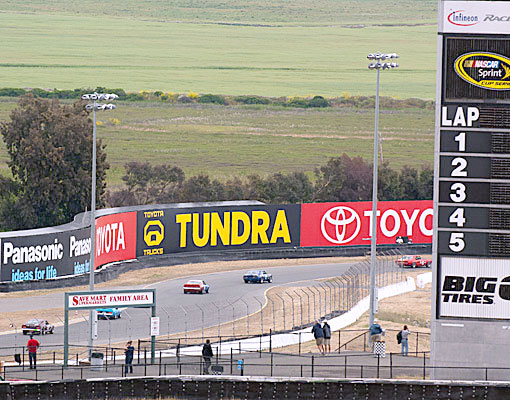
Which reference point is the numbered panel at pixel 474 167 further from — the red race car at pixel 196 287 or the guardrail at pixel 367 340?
the red race car at pixel 196 287

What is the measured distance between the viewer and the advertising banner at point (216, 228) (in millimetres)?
78562

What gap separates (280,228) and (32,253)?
987 inches

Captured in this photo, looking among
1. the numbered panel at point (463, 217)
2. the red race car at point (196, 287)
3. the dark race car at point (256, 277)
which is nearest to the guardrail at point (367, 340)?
the numbered panel at point (463, 217)


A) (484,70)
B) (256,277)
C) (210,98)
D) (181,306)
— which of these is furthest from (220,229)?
(210,98)

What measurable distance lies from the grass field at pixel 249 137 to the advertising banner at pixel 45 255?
74305 mm

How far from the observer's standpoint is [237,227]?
83625 millimetres

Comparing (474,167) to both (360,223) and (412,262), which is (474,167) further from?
(360,223)

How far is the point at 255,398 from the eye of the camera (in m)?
36.4

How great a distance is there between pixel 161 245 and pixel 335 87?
402 feet

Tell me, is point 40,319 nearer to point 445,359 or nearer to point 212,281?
point 212,281

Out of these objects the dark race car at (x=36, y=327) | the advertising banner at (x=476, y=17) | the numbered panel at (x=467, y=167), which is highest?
the advertising banner at (x=476, y=17)

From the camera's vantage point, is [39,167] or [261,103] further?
[261,103]

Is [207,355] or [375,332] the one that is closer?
[207,355]

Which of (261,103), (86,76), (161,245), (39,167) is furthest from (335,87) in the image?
(161,245)
